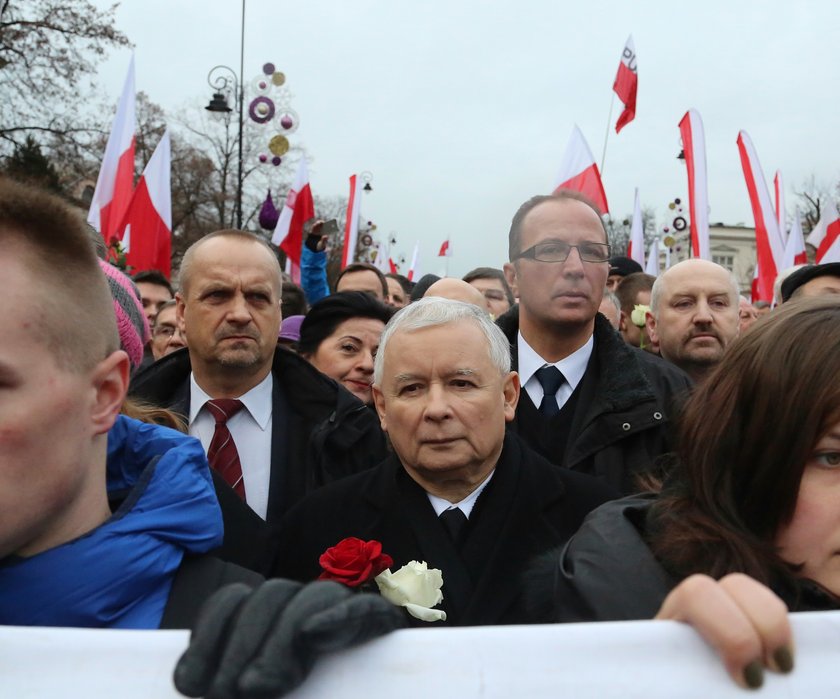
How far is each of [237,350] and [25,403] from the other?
82.5 inches

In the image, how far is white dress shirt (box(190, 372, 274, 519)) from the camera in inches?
129

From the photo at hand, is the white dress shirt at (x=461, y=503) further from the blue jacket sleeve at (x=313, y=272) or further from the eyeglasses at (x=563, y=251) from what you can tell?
the blue jacket sleeve at (x=313, y=272)

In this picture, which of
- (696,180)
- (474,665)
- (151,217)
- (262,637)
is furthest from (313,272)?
(262,637)

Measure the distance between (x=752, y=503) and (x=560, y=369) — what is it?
2.09 metres

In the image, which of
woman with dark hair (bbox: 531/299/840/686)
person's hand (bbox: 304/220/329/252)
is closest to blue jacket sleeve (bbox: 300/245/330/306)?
person's hand (bbox: 304/220/329/252)

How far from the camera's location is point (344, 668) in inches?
45.1

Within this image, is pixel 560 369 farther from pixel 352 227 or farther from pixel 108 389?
pixel 352 227

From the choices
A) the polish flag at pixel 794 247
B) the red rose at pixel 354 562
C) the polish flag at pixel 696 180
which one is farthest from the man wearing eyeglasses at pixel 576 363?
the polish flag at pixel 794 247

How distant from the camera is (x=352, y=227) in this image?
1123 cm

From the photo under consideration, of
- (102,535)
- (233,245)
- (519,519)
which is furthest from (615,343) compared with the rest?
(102,535)

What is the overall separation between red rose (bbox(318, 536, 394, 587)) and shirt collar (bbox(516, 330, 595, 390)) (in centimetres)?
166

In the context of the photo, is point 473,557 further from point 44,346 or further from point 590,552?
point 44,346

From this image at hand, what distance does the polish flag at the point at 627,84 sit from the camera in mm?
10266

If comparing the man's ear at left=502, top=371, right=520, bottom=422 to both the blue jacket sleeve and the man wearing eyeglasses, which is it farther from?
the blue jacket sleeve
